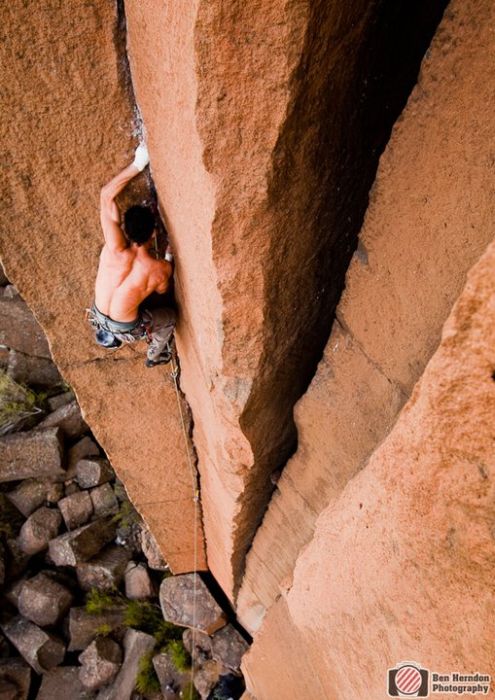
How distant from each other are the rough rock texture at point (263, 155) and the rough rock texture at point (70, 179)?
14 cm

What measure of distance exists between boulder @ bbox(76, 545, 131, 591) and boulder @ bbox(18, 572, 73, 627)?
0.19 meters

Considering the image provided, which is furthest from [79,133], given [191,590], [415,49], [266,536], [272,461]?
[191,590]

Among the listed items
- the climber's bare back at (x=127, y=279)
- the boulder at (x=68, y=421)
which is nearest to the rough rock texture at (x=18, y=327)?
the boulder at (x=68, y=421)

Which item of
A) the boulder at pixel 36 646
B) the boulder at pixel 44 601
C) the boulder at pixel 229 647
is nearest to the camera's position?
the boulder at pixel 229 647

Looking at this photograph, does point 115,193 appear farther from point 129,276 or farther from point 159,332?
point 159,332

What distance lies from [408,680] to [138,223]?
1.60 metres

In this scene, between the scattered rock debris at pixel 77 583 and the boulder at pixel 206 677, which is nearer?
the boulder at pixel 206 677

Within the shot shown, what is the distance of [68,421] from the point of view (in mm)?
5051

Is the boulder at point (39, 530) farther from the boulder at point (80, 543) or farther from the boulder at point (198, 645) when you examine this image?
the boulder at point (198, 645)

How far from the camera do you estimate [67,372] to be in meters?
2.55

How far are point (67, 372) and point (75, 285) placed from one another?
553 millimetres

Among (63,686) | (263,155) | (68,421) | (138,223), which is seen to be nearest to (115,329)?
(138,223)

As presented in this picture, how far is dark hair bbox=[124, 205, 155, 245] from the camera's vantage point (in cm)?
173

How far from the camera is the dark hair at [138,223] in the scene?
1.73 metres
